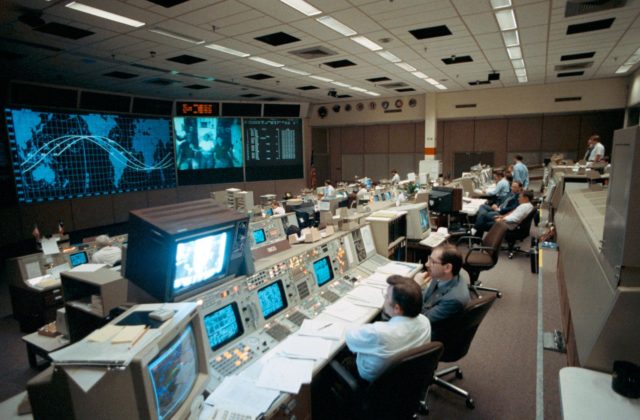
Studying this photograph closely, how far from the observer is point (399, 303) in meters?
1.92

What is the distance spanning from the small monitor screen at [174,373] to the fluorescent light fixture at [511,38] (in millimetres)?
5779

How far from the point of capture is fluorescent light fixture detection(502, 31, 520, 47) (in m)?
5.18

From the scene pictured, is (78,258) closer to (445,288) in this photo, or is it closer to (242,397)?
(242,397)

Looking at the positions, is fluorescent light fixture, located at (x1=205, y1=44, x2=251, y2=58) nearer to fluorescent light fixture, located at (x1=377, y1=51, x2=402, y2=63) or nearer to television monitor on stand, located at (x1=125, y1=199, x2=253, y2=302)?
fluorescent light fixture, located at (x1=377, y1=51, x2=402, y2=63)

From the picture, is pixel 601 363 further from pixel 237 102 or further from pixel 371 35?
pixel 237 102

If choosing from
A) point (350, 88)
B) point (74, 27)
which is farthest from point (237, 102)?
point (74, 27)

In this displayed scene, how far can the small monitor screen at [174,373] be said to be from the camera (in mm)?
1188

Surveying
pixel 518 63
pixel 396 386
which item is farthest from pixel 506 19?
pixel 396 386

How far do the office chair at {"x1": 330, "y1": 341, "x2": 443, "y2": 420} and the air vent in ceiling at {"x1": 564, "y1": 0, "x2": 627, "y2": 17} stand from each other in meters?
4.44

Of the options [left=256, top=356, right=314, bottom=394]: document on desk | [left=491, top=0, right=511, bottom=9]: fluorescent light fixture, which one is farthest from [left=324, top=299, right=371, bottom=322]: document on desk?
[left=491, top=0, right=511, bottom=9]: fluorescent light fixture

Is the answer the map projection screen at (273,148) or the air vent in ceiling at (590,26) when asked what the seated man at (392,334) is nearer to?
the air vent in ceiling at (590,26)

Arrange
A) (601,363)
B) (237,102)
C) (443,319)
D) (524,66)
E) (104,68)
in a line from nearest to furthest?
(601,363), (443,319), (104,68), (524,66), (237,102)

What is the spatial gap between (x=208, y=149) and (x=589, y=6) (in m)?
9.18

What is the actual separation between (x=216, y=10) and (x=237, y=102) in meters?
6.91
